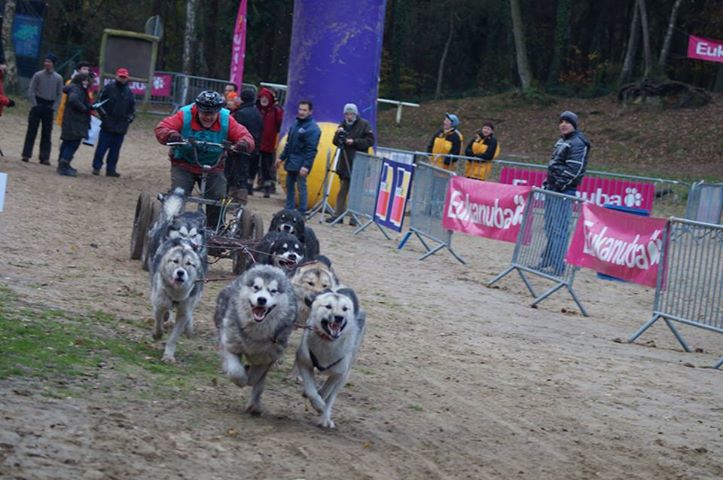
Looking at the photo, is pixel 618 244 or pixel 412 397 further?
pixel 618 244

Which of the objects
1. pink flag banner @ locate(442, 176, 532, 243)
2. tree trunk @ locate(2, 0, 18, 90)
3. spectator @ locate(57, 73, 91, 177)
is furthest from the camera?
tree trunk @ locate(2, 0, 18, 90)

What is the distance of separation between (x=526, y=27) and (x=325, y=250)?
4450 cm

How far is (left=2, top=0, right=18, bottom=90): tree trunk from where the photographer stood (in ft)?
129

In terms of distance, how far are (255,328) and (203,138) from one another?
17.2ft

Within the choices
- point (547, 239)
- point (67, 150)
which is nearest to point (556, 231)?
point (547, 239)

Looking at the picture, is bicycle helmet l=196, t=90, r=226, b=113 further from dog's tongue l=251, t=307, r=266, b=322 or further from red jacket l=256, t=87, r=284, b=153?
red jacket l=256, t=87, r=284, b=153

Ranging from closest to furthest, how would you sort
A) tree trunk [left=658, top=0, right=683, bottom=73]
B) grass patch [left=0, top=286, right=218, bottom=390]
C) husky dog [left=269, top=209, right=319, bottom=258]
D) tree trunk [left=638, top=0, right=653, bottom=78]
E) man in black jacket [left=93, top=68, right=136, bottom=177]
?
grass patch [left=0, top=286, right=218, bottom=390] < husky dog [left=269, top=209, right=319, bottom=258] < man in black jacket [left=93, top=68, right=136, bottom=177] < tree trunk [left=658, top=0, right=683, bottom=73] < tree trunk [left=638, top=0, right=653, bottom=78]

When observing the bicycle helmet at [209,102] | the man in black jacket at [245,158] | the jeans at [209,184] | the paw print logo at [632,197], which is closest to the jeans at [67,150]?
the man in black jacket at [245,158]

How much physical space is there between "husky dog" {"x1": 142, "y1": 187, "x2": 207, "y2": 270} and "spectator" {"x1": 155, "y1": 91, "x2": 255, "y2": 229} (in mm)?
821

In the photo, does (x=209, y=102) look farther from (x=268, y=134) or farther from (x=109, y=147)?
(x=109, y=147)

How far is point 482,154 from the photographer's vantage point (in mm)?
24031

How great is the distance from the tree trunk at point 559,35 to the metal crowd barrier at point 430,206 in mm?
37496

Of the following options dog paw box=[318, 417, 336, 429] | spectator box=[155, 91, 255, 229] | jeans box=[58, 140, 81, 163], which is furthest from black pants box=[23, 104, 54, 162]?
dog paw box=[318, 417, 336, 429]

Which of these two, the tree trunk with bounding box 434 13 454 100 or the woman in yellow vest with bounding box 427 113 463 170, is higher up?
the tree trunk with bounding box 434 13 454 100
